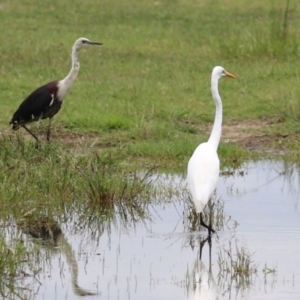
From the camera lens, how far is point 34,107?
36.0 ft

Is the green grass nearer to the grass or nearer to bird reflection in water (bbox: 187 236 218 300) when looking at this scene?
the grass

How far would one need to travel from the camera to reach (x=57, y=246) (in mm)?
7520

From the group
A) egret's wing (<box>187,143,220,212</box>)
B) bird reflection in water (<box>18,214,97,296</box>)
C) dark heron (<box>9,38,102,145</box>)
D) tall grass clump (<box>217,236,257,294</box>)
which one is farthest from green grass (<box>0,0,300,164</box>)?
tall grass clump (<box>217,236,257,294</box>)

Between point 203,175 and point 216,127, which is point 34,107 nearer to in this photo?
point 216,127

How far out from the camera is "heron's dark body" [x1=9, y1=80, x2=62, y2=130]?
11.0 meters

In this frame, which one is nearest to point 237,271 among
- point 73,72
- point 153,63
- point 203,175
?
point 203,175

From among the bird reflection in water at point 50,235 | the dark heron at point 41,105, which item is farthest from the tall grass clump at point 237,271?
the dark heron at point 41,105

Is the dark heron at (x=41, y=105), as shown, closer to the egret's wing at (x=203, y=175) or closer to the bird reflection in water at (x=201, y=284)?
the egret's wing at (x=203, y=175)

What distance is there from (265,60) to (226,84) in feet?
4.81

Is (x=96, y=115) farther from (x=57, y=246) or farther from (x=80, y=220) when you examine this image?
(x=57, y=246)

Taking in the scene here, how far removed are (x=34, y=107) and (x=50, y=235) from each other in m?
3.35

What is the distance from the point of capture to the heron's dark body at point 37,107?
10974mm

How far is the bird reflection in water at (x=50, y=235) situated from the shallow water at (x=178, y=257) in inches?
0.6

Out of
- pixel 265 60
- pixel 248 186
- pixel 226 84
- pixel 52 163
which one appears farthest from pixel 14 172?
pixel 265 60
